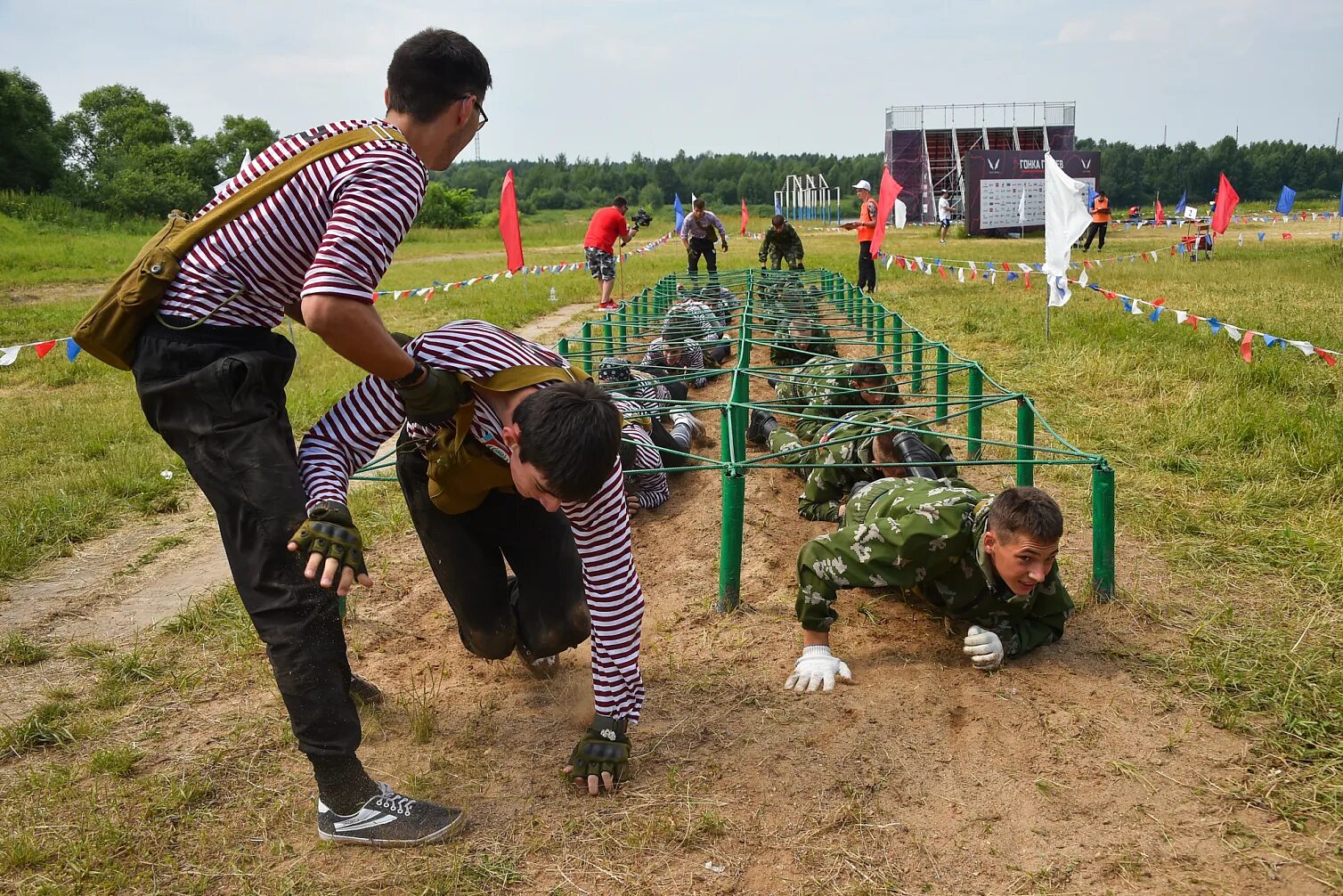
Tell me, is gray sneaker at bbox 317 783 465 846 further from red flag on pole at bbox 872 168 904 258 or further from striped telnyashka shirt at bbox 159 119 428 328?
red flag on pole at bbox 872 168 904 258

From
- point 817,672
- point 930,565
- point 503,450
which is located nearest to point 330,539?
point 503,450

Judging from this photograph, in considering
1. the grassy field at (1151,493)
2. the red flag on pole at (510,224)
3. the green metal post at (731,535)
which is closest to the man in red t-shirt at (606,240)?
the red flag on pole at (510,224)

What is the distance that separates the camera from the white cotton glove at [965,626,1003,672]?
3.31 meters

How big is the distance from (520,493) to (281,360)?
69 centimetres

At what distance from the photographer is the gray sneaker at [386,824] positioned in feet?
8.26

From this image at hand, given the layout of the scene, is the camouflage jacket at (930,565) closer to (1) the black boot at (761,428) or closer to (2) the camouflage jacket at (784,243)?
(1) the black boot at (761,428)

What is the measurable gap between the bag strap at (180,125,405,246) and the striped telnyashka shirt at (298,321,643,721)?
1.54 feet

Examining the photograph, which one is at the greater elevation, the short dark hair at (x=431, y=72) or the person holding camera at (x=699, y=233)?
the person holding camera at (x=699, y=233)

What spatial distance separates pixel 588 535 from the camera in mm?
2549

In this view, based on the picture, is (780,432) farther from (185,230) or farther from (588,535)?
(185,230)

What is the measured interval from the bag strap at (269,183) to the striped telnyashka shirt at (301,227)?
13mm

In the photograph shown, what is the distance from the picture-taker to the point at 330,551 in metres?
2.16

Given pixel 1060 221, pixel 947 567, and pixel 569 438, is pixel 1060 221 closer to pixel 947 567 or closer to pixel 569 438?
pixel 947 567

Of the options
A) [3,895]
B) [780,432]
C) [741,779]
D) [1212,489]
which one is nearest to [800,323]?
[780,432]
